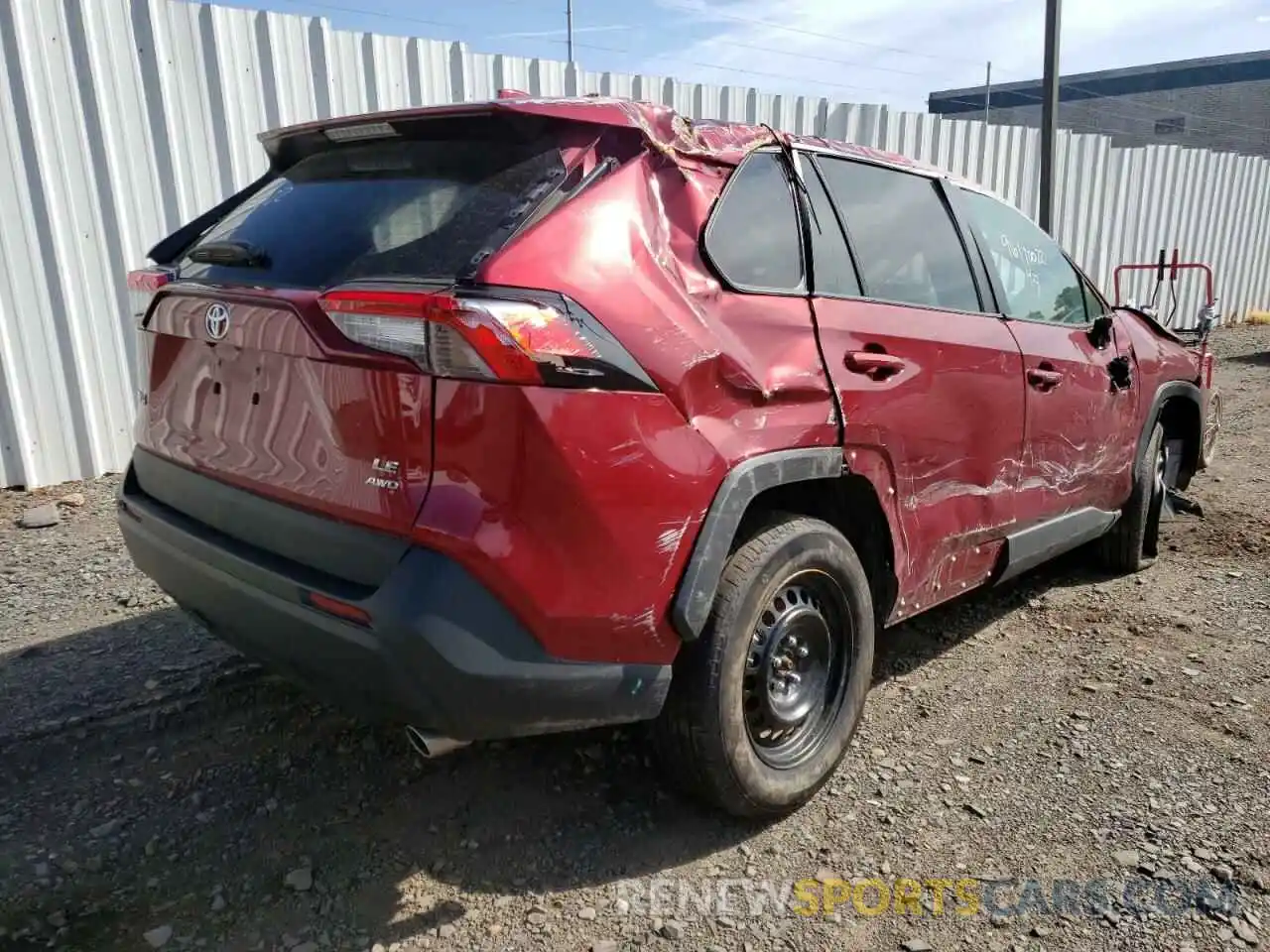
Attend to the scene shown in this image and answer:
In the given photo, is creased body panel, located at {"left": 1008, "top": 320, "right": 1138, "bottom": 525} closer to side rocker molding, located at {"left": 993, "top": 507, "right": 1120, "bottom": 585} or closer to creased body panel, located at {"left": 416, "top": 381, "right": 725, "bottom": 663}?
side rocker molding, located at {"left": 993, "top": 507, "right": 1120, "bottom": 585}

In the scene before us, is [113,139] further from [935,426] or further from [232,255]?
[935,426]

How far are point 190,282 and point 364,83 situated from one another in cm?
438

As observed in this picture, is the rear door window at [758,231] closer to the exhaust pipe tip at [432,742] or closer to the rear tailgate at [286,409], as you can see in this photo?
the rear tailgate at [286,409]

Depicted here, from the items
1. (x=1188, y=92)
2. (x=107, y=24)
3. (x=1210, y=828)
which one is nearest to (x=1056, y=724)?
(x=1210, y=828)

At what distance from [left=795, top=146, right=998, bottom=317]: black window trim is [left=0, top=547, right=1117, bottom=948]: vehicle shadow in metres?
1.67

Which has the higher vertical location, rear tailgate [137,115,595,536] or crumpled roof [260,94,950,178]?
crumpled roof [260,94,950,178]

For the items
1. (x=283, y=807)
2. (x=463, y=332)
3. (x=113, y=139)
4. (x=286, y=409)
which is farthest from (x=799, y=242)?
(x=113, y=139)

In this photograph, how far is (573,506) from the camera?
204 cm

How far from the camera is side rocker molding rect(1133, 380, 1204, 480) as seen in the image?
4516mm

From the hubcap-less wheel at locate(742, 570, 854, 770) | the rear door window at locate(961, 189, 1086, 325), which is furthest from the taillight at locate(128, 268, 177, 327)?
the rear door window at locate(961, 189, 1086, 325)

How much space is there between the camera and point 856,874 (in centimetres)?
255

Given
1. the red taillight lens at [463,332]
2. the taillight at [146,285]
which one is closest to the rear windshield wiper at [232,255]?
the taillight at [146,285]

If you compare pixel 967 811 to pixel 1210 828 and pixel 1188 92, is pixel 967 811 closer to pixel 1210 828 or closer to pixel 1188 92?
pixel 1210 828

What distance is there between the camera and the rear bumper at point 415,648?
6.38ft
